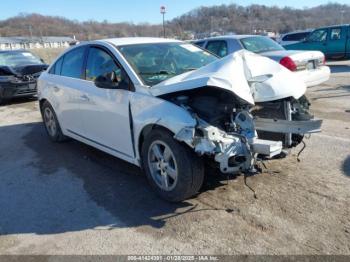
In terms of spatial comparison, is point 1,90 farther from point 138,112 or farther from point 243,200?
Result: point 243,200

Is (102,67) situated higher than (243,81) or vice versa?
(102,67)

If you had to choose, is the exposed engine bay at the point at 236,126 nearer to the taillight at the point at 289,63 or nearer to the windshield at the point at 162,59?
the windshield at the point at 162,59

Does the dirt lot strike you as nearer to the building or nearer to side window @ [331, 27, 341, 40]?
side window @ [331, 27, 341, 40]

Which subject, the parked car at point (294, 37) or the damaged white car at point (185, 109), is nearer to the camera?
the damaged white car at point (185, 109)

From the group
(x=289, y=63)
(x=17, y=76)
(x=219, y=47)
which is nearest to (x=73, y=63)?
(x=289, y=63)

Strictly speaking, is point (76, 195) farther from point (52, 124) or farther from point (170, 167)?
point (52, 124)

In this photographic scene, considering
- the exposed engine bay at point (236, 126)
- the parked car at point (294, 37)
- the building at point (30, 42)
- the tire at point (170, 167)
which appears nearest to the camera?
the exposed engine bay at point (236, 126)

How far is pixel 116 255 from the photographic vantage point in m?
3.11

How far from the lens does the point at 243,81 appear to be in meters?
3.61

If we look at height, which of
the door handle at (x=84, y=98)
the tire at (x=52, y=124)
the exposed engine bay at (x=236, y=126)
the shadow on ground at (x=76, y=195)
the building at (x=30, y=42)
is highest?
the building at (x=30, y=42)

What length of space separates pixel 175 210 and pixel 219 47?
691 centimetres

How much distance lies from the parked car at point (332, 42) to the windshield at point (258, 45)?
914 cm

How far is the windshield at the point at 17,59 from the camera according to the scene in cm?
1236

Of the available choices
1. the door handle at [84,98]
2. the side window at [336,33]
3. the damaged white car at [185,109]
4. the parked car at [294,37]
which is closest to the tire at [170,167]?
the damaged white car at [185,109]
